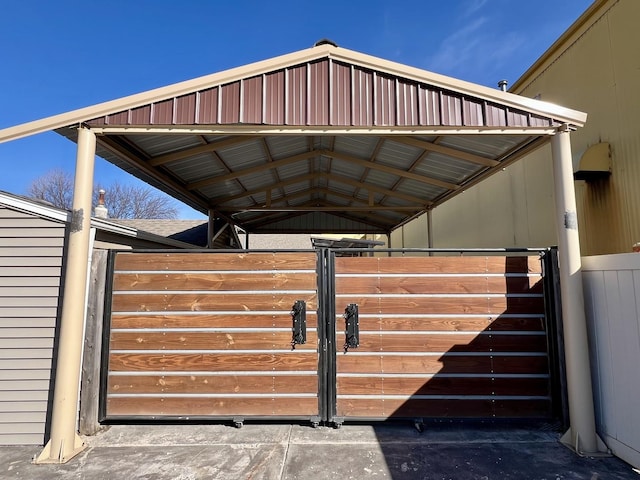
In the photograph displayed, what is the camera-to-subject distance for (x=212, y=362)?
3.56 meters

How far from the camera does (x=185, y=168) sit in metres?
4.93

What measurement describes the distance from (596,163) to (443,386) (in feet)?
11.8

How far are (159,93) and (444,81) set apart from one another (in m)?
2.80

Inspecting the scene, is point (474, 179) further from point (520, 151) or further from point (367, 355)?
point (367, 355)

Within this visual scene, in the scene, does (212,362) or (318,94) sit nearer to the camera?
(318,94)

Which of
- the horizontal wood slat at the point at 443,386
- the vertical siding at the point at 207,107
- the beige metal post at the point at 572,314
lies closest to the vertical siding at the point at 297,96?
the vertical siding at the point at 207,107

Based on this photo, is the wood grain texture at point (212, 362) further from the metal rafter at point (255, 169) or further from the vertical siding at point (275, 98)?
the metal rafter at point (255, 169)

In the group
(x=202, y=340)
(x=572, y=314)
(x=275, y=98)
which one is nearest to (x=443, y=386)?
(x=572, y=314)

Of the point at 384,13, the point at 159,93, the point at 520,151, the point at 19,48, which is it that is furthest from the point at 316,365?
the point at 19,48

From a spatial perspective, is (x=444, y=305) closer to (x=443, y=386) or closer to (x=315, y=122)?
(x=443, y=386)

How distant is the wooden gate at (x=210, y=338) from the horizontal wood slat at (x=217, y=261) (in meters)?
0.01

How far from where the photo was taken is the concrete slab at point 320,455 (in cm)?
268

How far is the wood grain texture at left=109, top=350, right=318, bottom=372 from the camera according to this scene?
3.54 meters

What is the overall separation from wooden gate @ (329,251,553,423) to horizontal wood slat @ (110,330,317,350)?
62 centimetres
